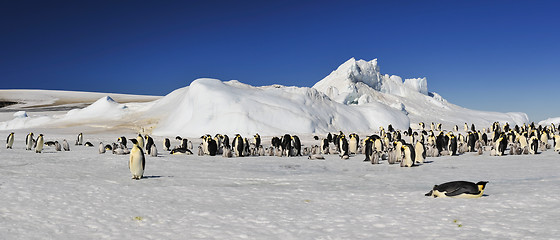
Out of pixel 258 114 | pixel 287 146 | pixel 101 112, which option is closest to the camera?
pixel 287 146

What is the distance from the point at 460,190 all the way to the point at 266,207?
3.30m

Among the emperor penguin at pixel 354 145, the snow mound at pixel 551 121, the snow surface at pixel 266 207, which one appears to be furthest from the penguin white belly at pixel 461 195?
the snow mound at pixel 551 121

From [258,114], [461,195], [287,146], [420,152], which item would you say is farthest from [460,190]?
[258,114]

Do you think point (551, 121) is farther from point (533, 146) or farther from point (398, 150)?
point (398, 150)

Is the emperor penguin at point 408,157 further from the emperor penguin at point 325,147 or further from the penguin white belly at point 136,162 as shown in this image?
the penguin white belly at point 136,162

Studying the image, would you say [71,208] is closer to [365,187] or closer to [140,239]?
[140,239]

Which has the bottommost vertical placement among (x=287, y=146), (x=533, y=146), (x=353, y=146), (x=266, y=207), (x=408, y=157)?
(x=266, y=207)

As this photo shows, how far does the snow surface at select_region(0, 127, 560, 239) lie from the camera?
535 centimetres

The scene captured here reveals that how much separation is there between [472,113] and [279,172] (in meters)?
65.9

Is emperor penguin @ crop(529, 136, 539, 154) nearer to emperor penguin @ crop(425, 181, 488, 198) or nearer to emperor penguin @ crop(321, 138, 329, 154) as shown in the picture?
emperor penguin @ crop(321, 138, 329, 154)

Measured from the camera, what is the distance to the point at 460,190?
7570mm

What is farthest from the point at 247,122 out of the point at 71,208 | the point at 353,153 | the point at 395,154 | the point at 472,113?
the point at 472,113

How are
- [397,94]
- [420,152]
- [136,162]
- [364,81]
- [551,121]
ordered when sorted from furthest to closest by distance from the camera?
[397,94]
[364,81]
[551,121]
[420,152]
[136,162]

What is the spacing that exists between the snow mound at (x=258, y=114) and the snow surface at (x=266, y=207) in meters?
24.3
